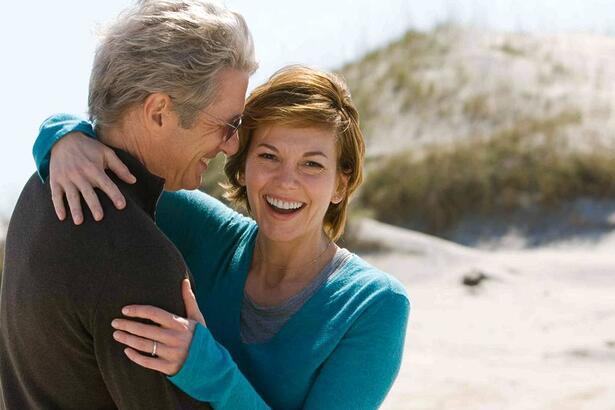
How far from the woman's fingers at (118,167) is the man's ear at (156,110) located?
11 cm

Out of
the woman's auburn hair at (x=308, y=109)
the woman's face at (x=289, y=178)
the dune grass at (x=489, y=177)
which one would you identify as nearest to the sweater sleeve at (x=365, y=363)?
the woman's face at (x=289, y=178)

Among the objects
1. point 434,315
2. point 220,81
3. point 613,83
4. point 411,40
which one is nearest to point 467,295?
point 434,315

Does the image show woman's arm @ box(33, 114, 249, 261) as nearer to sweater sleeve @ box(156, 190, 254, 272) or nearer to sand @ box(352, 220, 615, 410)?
sweater sleeve @ box(156, 190, 254, 272)

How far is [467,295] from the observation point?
9.92m

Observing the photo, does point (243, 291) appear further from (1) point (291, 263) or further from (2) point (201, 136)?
(2) point (201, 136)

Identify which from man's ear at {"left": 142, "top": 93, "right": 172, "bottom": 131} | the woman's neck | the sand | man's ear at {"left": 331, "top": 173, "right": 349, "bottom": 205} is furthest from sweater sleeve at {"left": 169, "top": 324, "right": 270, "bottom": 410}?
the sand

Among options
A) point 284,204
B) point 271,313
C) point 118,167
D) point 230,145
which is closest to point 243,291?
point 271,313

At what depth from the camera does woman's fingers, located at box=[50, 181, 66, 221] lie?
233 centimetres

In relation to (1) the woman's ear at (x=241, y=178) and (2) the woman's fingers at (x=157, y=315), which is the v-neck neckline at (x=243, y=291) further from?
(2) the woman's fingers at (x=157, y=315)

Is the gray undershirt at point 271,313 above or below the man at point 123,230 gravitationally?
below

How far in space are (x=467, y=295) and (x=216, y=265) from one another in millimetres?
7037

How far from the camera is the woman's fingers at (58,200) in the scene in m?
2.33

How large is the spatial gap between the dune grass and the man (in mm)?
10855

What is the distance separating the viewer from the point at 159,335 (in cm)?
229
